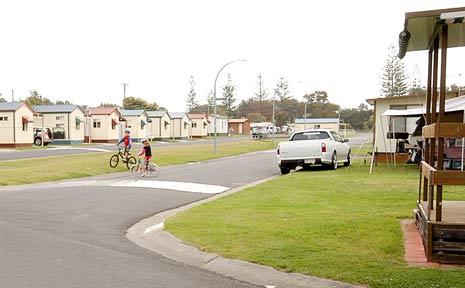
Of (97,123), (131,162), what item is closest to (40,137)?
(97,123)

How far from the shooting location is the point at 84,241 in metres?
8.31

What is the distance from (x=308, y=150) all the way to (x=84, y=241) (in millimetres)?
14095

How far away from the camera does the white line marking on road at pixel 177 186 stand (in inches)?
638

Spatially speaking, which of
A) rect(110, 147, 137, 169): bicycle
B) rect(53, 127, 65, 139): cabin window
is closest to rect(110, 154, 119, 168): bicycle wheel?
rect(110, 147, 137, 169): bicycle

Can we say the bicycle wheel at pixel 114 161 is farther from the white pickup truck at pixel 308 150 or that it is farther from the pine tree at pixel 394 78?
the pine tree at pixel 394 78

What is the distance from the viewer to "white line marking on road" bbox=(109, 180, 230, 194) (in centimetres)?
1620

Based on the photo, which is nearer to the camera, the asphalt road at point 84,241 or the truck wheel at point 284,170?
the asphalt road at point 84,241

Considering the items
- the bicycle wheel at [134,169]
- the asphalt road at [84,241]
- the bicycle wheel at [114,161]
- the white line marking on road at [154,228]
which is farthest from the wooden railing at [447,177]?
the bicycle wheel at [114,161]

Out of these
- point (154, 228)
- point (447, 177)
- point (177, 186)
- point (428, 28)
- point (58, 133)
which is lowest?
point (177, 186)

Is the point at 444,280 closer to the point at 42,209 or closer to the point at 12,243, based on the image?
the point at 12,243

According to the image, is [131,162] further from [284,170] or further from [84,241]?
[84,241]

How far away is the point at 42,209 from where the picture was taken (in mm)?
11797

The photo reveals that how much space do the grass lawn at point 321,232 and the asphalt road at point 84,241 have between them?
0.94 metres

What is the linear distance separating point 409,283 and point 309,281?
3.46ft
